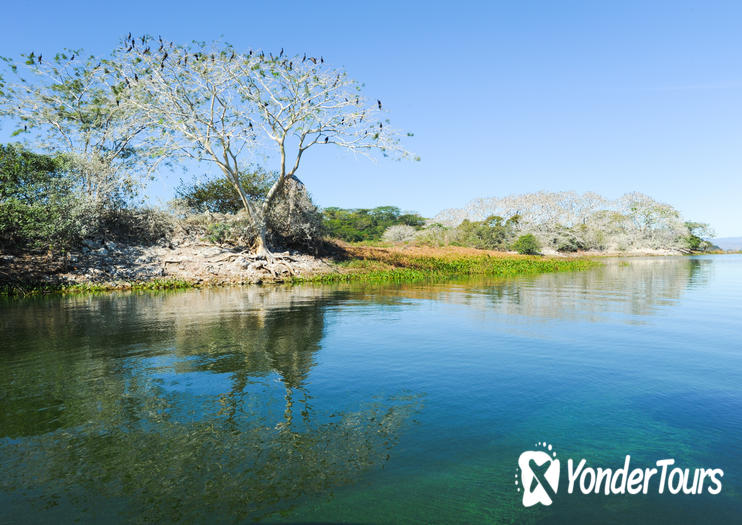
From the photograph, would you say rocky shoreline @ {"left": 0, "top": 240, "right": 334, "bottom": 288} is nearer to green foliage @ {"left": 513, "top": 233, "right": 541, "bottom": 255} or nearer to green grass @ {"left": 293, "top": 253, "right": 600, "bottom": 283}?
green grass @ {"left": 293, "top": 253, "right": 600, "bottom": 283}

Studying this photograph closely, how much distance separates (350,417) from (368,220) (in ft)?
271

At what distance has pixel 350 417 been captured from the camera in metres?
4.78

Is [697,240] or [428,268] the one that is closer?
[428,268]

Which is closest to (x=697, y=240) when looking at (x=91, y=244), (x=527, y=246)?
A: (x=527, y=246)

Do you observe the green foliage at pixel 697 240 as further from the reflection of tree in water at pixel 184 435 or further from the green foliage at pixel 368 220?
the reflection of tree in water at pixel 184 435

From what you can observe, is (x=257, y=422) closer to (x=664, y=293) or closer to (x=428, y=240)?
(x=664, y=293)

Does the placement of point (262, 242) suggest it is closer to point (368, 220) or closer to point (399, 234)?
point (399, 234)

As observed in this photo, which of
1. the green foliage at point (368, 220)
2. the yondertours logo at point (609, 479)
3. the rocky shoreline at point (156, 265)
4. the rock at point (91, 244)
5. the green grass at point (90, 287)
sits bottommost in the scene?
the yondertours logo at point (609, 479)

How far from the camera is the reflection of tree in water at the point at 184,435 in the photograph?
3.32 m

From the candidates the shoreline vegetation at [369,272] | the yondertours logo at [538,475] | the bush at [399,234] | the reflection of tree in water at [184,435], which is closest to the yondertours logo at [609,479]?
the yondertours logo at [538,475]

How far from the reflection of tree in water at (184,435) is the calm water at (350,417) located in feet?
0.07

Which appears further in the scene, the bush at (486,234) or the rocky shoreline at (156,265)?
the bush at (486,234)

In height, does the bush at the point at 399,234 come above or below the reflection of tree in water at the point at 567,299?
above

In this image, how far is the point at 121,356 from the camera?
7422 millimetres
